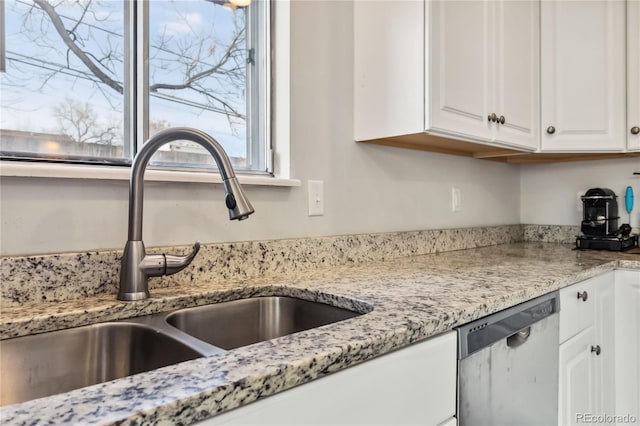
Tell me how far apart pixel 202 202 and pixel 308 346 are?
24.2 inches

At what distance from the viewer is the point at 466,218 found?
1992mm

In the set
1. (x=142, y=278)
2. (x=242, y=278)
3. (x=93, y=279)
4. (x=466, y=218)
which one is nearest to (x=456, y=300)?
(x=242, y=278)

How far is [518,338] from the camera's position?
1.00 metres

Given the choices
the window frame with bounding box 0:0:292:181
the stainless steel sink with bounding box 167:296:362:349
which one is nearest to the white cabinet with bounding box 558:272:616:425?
the stainless steel sink with bounding box 167:296:362:349

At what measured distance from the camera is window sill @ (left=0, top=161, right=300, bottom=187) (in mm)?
817

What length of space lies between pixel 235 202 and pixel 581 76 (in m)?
1.85

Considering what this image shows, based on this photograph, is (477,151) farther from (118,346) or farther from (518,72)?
(118,346)

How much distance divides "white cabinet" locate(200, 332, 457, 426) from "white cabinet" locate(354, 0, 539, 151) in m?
0.78

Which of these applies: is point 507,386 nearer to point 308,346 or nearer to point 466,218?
point 308,346

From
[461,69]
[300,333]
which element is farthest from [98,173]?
[461,69]

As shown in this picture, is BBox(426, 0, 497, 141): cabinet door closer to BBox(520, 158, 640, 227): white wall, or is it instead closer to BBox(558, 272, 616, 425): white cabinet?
BBox(558, 272, 616, 425): white cabinet

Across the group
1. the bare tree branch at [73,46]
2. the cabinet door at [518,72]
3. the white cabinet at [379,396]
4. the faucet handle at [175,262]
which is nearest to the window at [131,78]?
the bare tree branch at [73,46]

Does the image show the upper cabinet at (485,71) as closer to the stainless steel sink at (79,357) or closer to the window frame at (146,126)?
the window frame at (146,126)

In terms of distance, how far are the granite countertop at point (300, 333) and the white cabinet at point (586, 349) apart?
0.07 meters
